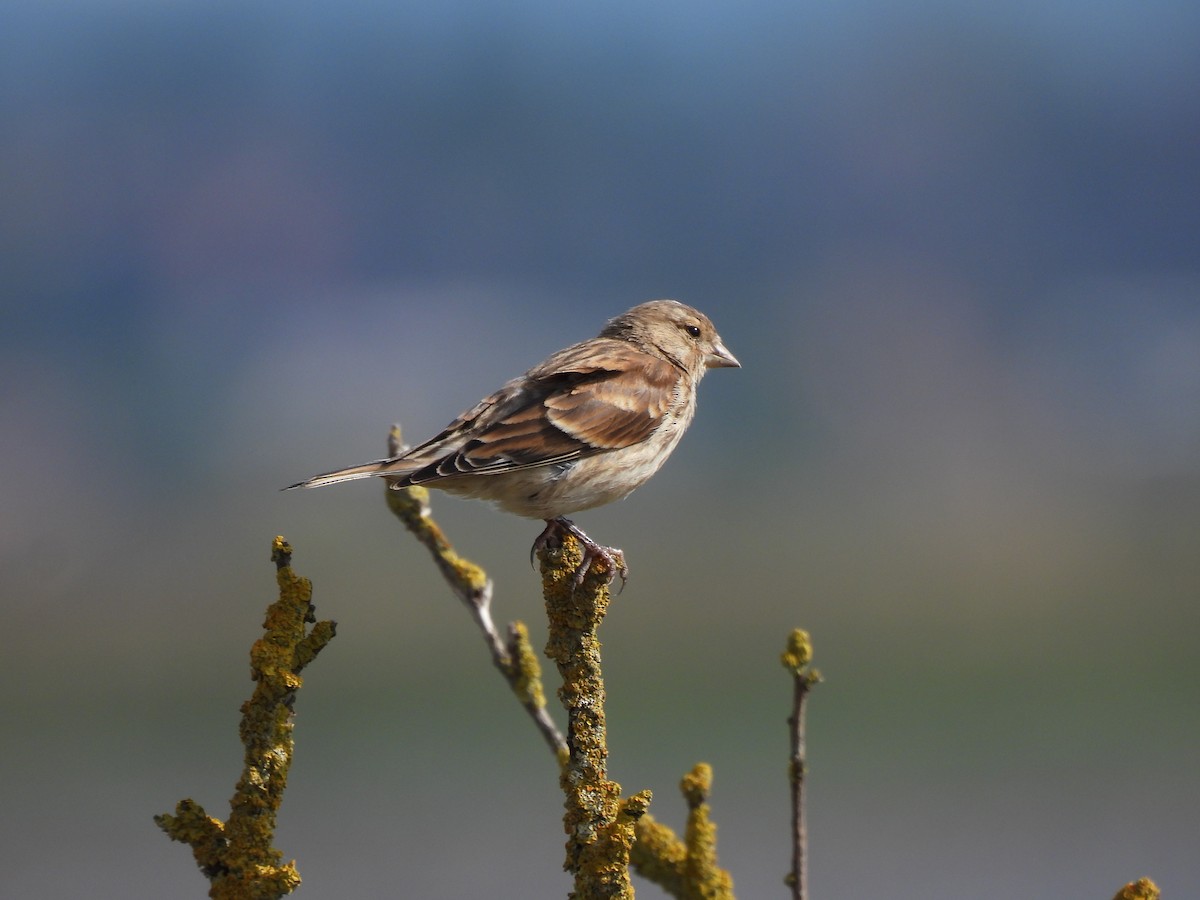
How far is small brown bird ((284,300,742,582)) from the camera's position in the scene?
4758 mm

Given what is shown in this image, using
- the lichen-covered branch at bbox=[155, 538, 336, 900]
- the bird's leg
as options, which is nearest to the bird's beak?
the bird's leg

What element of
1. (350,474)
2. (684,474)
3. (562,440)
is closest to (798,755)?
(350,474)

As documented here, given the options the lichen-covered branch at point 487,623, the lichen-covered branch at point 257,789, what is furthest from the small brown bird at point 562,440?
the lichen-covered branch at point 257,789

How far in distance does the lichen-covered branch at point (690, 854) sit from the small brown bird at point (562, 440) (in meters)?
1.07

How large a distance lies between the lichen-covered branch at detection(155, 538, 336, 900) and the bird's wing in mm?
1993

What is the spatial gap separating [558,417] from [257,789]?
2.77 metres

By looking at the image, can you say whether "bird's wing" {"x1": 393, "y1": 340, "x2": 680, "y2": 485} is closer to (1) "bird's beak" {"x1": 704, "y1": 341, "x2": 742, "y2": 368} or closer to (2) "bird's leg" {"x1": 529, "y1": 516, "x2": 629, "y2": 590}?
(2) "bird's leg" {"x1": 529, "y1": 516, "x2": 629, "y2": 590}

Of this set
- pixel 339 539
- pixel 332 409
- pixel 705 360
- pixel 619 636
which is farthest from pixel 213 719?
pixel 332 409

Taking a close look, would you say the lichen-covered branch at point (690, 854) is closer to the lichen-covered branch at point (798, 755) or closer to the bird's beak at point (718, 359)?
the lichen-covered branch at point (798, 755)

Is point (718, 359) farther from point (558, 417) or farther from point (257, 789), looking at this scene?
point (257, 789)

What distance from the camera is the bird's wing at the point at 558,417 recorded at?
491 cm

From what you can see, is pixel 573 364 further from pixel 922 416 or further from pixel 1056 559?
pixel 922 416

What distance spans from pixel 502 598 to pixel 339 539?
36.4 metres

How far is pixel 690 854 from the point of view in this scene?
3.24 meters
